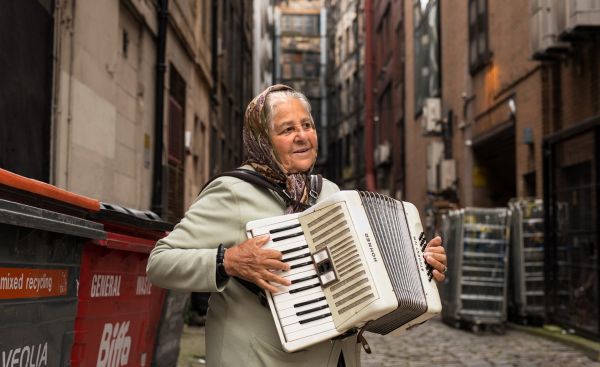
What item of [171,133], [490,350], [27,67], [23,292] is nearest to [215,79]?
[171,133]

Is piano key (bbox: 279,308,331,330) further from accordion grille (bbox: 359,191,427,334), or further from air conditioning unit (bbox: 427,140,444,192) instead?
air conditioning unit (bbox: 427,140,444,192)

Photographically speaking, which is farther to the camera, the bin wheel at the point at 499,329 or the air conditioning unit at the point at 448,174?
the air conditioning unit at the point at 448,174

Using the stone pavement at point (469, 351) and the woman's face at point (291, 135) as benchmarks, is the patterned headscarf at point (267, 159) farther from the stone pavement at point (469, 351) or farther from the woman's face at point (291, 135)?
the stone pavement at point (469, 351)

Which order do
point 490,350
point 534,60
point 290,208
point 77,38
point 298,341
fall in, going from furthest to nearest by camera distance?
point 534,60 < point 490,350 < point 77,38 < point 290,208 < point 298,341

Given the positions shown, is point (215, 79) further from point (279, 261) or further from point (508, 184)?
point (279, 261)

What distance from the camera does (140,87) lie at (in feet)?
38.0

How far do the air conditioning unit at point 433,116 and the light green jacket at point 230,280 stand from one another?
19.5 meters

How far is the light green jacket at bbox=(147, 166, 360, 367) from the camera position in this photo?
2.96m

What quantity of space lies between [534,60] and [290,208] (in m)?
11.8

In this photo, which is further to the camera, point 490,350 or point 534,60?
point 534,60

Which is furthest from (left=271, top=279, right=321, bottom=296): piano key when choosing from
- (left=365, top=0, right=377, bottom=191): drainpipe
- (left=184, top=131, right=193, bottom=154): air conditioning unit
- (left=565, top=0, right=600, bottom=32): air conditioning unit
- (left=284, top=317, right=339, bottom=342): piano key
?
(left=365, top=0, right=377, bottom=191): drainpipe

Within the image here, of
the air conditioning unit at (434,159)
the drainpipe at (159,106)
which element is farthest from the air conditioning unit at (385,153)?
the drainpipe at (159,106)

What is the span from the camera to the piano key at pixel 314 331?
282 cm

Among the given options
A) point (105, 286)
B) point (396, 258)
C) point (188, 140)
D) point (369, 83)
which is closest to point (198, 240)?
point (396, 258)
